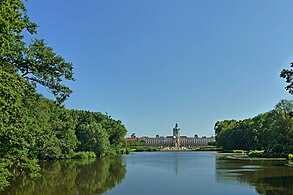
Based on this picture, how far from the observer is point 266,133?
66438 millimetres

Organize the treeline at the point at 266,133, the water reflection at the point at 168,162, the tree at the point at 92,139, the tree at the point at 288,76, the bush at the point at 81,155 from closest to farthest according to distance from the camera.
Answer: the tree at the point at 288,76 → the water reflection at the point at 168,162 → the treeline at the point at 266,133 → the bush at the point at 81,155 → the tree at the point at 92,139

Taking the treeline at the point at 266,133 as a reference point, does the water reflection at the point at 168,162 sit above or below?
below

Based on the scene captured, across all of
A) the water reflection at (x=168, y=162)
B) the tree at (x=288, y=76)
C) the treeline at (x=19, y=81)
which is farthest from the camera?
the water reflection at (x=168, y=162)

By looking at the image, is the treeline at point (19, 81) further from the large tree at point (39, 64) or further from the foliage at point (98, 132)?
the foliage at point (98, 132)

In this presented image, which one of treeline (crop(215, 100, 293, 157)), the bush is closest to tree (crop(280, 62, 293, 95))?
treeline (crop(215, 100, 293, 157))

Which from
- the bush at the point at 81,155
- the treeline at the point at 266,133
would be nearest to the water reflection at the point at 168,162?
the bush at the point at 81,155

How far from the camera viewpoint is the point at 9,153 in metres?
16.1

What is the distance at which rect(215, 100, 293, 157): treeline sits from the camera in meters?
54.8

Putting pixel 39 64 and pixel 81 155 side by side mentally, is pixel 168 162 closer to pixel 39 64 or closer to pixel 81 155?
pixel 81 155

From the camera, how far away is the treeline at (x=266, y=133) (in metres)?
54.8

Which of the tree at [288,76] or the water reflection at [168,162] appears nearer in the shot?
the tree at [288,76]

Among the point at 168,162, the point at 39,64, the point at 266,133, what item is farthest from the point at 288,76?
the point at 266,133

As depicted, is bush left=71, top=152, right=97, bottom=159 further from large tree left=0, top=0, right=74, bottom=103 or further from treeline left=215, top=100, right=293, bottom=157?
large tree left=0, top=0, right=74, bottom=103

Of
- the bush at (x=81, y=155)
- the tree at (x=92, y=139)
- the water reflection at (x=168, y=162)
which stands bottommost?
the water reflection at (x=168, y=162)
